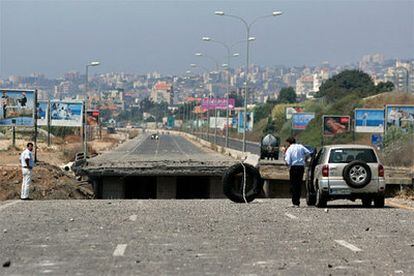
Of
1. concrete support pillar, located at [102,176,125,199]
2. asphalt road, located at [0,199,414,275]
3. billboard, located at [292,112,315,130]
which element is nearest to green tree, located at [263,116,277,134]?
billboard, located at [292,112,315,130]

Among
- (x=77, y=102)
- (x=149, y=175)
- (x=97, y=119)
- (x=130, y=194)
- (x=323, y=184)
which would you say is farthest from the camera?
(x=97, y=119)

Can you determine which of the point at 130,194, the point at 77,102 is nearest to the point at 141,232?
the point at 130,194

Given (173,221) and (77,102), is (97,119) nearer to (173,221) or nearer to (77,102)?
(77,102)

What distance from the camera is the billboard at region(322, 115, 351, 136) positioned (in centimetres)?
8731

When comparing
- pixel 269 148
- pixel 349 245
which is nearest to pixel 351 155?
pixel 349 245

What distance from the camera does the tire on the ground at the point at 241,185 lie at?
27141 mm

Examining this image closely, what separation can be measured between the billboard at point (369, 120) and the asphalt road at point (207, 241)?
5652 centimetres

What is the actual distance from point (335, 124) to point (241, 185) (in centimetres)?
6154

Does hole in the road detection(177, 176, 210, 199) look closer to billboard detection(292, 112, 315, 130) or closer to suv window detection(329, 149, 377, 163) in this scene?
suv window detection(329, 149, 377, 163)

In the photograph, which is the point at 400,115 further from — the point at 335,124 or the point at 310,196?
the point at 310,196

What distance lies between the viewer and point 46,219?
20016 millimetres

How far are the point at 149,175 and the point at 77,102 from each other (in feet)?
120

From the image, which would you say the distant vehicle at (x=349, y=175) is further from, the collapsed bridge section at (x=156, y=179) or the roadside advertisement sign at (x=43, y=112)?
the roadside advertisement sign at (x=43, y=112)

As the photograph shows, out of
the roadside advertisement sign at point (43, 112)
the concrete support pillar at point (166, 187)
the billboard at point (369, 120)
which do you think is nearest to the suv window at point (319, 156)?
the concrete support pillar at point (166, 187)
